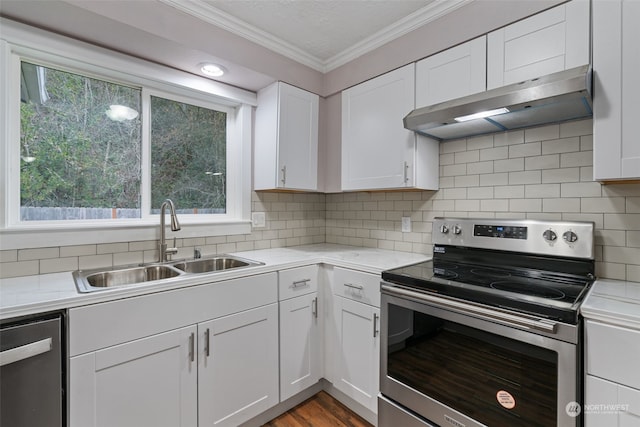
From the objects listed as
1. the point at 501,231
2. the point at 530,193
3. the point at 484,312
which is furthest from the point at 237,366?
the point at 530,193

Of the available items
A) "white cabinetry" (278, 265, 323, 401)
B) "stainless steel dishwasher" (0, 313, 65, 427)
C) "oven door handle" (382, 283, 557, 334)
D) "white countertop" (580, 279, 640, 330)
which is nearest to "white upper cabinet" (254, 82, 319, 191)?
"white cabinetry" (278, 265, 323, 401)

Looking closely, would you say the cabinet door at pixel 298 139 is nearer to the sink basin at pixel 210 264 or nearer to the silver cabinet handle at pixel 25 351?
the sink basin at pixel 210 264

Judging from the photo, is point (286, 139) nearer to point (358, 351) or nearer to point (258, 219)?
point (258, 219)

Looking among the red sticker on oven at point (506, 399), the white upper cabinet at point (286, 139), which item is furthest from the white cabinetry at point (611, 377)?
the white upper cabinet at point (286, 139)

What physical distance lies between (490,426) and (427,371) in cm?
30

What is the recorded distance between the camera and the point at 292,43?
216cm

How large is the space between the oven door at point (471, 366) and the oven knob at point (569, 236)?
605mm

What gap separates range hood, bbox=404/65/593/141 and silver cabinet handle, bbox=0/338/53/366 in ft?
6.29

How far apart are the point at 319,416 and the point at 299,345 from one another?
44 centimetres

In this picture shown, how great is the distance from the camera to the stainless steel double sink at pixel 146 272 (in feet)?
5.06

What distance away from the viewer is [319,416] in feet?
6.07

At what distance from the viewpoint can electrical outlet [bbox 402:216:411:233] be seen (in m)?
2.24

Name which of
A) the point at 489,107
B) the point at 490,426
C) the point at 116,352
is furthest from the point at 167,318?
the point at 489,107

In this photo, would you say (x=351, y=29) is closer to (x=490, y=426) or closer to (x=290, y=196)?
(x=290, y=196)
